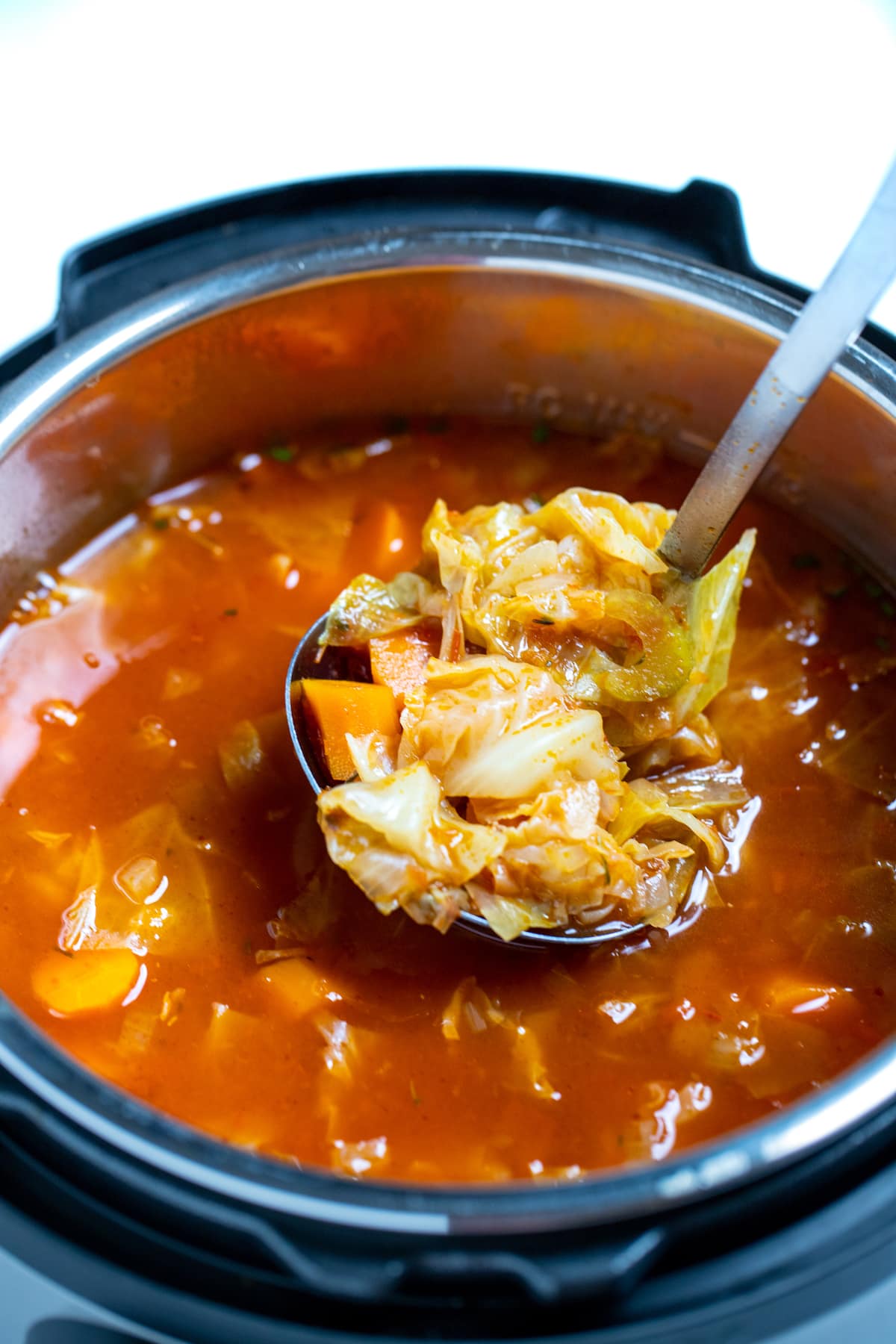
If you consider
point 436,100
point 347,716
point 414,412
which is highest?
point 436,100

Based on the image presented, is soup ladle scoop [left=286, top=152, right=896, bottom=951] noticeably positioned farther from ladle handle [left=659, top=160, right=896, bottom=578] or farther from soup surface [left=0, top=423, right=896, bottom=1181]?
soup surface [left=0, top=423, right=896, bottom=1181]

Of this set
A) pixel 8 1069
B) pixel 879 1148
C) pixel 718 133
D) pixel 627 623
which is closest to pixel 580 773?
pixel 627 623

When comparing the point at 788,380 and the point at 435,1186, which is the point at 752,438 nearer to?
the point at 788,380

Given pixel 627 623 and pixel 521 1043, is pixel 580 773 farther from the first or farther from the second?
pixel 521 1043

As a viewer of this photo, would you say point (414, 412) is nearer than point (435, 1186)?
No

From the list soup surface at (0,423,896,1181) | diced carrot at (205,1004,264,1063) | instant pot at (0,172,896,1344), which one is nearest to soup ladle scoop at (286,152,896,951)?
soup surface at (0,423,896,1181)

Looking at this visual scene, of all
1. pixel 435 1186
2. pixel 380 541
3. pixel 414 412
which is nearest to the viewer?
pixel 435 1186

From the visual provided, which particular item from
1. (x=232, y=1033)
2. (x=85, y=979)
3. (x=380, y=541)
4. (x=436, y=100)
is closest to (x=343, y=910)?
(x=232, y=1033)

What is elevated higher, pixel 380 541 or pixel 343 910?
pixel 380 541

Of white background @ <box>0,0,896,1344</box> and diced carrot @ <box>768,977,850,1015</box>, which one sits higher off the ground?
white background @ <box>0,0,896,1344</box>
